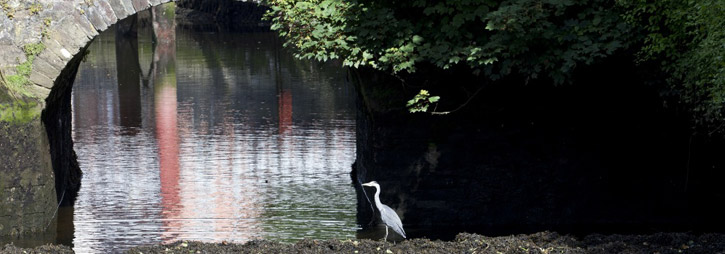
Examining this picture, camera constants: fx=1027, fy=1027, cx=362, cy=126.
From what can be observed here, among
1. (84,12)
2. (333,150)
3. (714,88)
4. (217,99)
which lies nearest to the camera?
(714,88)

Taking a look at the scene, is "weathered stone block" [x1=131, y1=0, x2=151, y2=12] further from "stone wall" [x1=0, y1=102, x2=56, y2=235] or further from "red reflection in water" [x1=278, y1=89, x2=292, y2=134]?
"red reflection in water" [x1=278, y1=89, x2=292, y2=134]

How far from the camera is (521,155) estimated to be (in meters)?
12.2

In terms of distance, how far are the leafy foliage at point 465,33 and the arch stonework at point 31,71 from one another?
2.27 m

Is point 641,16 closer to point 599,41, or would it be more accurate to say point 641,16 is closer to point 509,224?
point 599,41

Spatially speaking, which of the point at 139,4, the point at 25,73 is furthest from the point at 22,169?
the point at 139,4

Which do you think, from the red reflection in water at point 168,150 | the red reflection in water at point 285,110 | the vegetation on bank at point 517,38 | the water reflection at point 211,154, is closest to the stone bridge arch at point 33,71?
the water reflection at point 211,154

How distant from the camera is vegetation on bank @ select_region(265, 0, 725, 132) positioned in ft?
35.9

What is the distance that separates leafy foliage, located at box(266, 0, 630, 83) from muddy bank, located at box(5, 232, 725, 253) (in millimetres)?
2402

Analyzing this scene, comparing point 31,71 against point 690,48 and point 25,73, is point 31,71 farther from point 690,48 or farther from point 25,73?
point 690,48

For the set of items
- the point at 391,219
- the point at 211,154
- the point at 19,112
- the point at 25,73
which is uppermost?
the point at 25,73

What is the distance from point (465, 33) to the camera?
1145 centimetres

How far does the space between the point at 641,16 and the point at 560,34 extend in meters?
0.91

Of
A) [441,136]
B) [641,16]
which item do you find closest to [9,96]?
[441,136]

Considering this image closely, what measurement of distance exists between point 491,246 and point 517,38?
301cm
